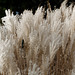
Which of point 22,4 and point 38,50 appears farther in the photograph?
point 22,4

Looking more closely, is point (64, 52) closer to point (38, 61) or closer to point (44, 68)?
point (38, 61)

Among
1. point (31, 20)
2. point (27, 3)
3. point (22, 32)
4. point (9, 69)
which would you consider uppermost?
point (27, 3)

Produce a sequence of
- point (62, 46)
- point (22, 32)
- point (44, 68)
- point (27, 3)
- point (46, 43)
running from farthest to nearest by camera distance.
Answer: point (27, 3)
point (22, 32)
point (62, 46)
point (46, 43)
point (44, 68)

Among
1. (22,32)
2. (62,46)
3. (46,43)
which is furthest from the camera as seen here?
(22,32)

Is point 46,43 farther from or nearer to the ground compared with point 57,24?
nearer to the ground

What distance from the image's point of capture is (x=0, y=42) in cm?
102

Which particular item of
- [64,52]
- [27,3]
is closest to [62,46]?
[64,52]

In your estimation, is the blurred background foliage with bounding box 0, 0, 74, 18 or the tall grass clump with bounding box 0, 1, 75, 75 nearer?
the tall grass clump with bounding box 0, 1, 75, 75

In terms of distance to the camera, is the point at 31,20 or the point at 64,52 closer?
the point at 64,52

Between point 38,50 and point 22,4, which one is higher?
point 22,4

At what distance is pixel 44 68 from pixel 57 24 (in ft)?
1.40

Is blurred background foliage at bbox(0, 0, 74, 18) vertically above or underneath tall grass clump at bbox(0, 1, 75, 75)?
above

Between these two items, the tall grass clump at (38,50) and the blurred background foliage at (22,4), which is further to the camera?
the blurred background foliage at (22,4)

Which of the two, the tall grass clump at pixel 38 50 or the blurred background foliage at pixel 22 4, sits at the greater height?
the blurred background foliage at pixel 22 4
